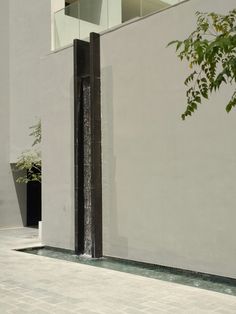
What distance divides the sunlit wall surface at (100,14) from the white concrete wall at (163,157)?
1.93m

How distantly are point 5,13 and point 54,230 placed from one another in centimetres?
871

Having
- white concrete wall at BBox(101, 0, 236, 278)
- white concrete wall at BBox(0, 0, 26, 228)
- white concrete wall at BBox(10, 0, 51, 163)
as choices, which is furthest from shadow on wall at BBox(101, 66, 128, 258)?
white concrete wall at BBox(0, 0, 26, 228)

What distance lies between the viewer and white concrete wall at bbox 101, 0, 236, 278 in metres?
7.52

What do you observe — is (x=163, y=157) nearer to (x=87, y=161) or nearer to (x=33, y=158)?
(x=87, y=161)

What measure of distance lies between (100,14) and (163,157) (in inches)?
197

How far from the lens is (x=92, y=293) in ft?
21.3

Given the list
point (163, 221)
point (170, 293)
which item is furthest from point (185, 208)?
point (170, 293)

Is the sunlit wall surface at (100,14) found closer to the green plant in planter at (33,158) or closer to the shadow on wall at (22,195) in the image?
the green plant in planter at (33,158)

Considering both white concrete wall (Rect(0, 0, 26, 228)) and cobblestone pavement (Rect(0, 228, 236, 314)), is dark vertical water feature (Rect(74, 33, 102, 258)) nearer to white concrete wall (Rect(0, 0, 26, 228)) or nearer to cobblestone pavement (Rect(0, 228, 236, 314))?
cobblestone pavement (Rect(0, 228, 236, 314))

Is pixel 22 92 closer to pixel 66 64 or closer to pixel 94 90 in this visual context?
pixel 66 64

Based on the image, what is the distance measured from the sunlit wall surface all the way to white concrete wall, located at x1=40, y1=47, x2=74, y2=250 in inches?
47.0

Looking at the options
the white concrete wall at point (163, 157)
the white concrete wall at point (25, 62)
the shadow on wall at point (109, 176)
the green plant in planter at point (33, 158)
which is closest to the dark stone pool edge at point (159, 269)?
the white concrete wall at point (163, 157)

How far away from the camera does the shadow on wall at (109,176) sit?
9.44 metres

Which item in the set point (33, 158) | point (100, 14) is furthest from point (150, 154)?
point (33, 158)
